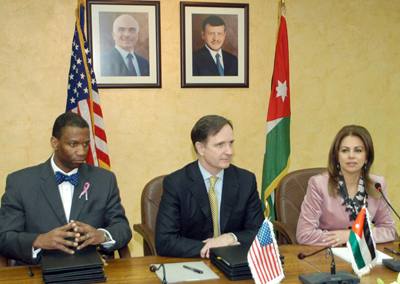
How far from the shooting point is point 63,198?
9.33 ft

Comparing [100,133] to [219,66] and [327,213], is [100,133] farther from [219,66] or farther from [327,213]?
[327,213]

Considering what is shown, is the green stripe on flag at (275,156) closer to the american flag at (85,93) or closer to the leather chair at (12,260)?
the american flag at (85,93)

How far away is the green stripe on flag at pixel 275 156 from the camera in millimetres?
4090

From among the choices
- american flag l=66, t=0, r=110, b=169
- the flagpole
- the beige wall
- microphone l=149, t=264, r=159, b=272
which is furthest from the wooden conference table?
the flagpole

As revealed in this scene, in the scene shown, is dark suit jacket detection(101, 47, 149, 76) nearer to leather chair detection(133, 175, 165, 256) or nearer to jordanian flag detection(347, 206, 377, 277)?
leather chair detection(133, 175, 165, 256)

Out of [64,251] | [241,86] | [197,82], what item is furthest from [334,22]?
[64,251]

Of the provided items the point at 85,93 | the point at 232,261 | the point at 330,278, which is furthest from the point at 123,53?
the point at 330,278

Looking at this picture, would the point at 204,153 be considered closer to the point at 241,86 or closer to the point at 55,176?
the point at 55,176

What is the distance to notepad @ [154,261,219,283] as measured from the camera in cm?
218

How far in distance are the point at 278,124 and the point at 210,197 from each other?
137 centimetres

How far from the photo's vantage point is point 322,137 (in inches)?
180

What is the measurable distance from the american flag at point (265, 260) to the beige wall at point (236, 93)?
2.28m

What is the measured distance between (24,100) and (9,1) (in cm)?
73

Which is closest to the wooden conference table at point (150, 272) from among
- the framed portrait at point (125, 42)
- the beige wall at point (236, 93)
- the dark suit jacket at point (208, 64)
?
the beige wall at point (236, 93)
